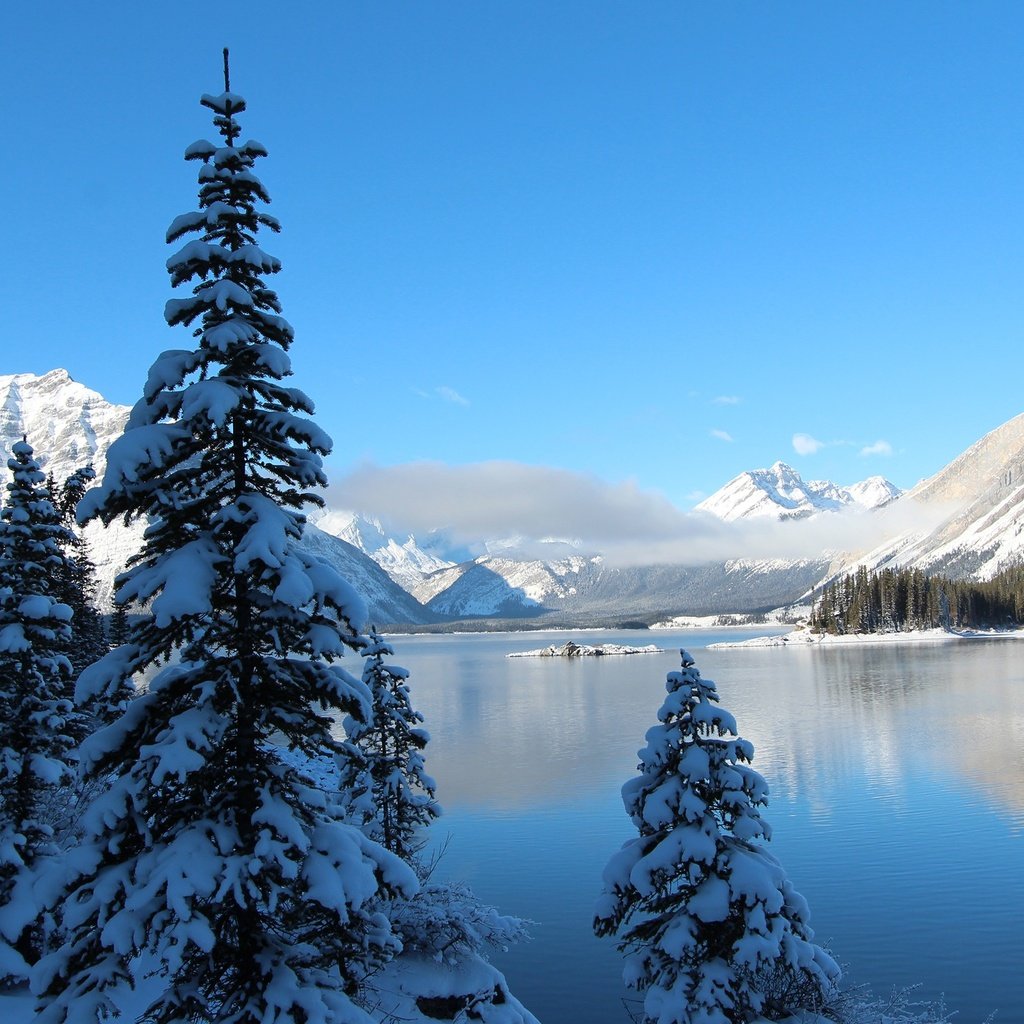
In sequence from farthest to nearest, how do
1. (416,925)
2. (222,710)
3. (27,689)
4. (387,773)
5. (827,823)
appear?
1. (827,823)
2. (387,773)
3. (27,689)
4. (416,925)
5. (222,710)

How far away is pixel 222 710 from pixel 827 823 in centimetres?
3905

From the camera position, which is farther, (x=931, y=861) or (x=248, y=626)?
(x=931, y=861)

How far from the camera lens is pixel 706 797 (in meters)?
18.7

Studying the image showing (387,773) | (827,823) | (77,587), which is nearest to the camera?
(387,773)

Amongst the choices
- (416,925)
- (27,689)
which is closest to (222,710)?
(416,925)

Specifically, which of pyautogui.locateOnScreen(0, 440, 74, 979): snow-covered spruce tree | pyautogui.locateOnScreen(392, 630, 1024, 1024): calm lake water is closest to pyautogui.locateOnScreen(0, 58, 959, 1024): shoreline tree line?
pyautogui.locateOnScreen(392, 630, 1024, 1024): calm lake water

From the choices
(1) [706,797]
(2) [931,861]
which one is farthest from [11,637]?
(2) [931,861]

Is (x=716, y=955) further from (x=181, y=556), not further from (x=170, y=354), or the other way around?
(x=170, y=354)

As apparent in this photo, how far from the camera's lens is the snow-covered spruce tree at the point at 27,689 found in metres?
22.8

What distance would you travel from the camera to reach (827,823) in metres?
43.7

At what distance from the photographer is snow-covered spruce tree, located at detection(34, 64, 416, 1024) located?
11.2m

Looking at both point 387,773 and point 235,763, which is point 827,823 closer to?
point 387,773

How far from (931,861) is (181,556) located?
120 ft

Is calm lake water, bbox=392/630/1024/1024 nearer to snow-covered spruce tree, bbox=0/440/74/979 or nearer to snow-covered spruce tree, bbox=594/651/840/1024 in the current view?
snow-covered spruce tree, bbox=594/651/840/1024
